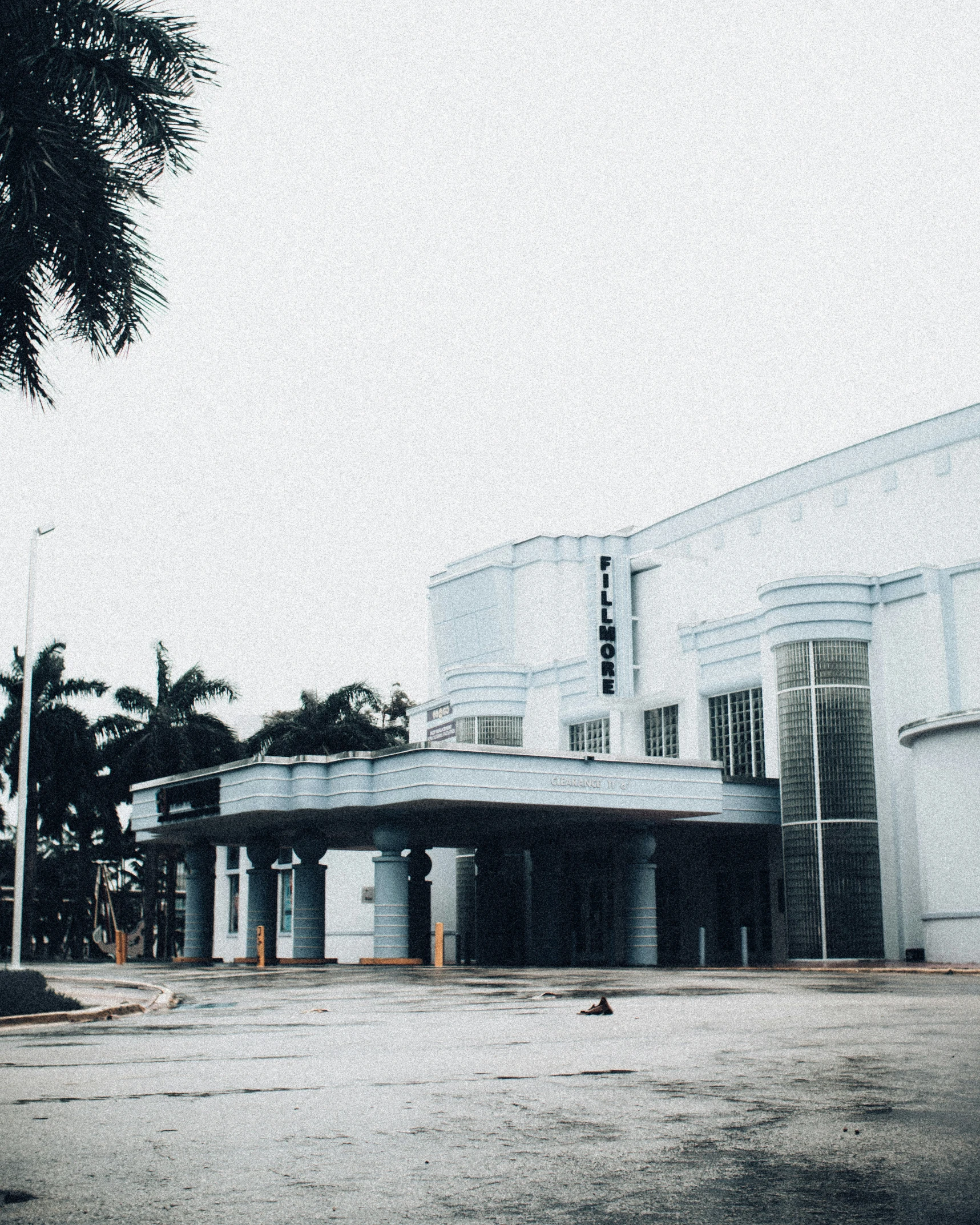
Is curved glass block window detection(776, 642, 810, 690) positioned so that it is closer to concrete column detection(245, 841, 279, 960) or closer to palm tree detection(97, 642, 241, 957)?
concrete column detection(245, 841, 279, 960)

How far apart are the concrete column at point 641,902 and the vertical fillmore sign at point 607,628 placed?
232 inches

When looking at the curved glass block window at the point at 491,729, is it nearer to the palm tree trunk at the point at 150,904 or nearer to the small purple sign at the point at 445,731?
the small purple sign at the point at 445,731

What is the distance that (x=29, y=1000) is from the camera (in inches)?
714

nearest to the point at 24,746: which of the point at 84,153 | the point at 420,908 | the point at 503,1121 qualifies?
the point at 420,908

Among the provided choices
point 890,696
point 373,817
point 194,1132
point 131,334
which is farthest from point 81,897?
point 194,1132

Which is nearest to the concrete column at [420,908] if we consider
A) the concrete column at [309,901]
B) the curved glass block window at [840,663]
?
the concrete column at [309,901]

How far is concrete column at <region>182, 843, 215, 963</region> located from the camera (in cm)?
4591

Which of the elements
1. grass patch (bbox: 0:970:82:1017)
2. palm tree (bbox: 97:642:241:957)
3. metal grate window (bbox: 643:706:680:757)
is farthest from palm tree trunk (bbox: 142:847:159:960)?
grass patch (bbox: 0:970:82:1017)

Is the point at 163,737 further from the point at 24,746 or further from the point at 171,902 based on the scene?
the point at 24,746

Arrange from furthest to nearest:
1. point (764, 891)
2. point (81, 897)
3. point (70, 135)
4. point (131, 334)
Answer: point (81, 897), point (764, 891), point (131, 334), point (70, 135)

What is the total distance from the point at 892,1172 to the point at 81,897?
61048mm

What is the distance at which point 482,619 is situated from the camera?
5059 centimetres

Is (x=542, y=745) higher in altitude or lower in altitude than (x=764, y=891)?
higher

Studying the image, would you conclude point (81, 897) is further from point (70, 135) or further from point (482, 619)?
point (70, 135)
